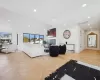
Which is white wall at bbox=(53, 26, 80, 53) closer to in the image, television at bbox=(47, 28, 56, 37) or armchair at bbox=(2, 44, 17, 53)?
television at bbox=(47, 28, 56, 37)

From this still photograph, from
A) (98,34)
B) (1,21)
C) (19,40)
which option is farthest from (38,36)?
(98,34)

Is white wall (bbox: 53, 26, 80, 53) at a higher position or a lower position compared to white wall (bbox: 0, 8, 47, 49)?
lower

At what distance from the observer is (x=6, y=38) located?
9.10 m

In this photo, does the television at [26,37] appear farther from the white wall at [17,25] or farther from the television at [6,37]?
the television at [6,37]

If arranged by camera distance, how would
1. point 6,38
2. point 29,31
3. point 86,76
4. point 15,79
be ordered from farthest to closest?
1. point 29,31
2. point 6,38
3. point 15,79
4. point 86,76

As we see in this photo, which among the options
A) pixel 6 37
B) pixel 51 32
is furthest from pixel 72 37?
pixel 6 37

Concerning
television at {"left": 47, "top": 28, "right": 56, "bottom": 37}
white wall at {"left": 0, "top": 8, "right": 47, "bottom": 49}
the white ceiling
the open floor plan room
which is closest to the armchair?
white wall at {"left": 0, "top": 8, "right": 47, "bottom": 49}

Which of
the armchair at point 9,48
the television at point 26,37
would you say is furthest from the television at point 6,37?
the television at point 26,37

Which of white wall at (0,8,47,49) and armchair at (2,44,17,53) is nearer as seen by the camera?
armchair at (2,44,17,53)

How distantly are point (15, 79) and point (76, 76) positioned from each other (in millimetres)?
1975

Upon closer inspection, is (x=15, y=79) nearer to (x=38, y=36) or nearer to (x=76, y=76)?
(x=76, y=76)

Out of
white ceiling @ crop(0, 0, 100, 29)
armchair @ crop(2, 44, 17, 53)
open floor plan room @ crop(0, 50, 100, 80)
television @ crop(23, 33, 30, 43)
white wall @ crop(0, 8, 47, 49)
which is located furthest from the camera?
television @ crop(23, 33, 30, 43)

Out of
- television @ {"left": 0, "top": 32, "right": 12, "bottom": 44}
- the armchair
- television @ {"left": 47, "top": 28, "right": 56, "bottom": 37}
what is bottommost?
the armchair

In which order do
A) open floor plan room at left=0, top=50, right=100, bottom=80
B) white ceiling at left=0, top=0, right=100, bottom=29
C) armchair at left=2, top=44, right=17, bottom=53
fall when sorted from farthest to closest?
armchair at left=2, top=44, right=17, bottom=53
white ceiling at left=0, top=0, right=100, bottom=29
open floor plan room at left=0, top=50, right=100, bottom=80
